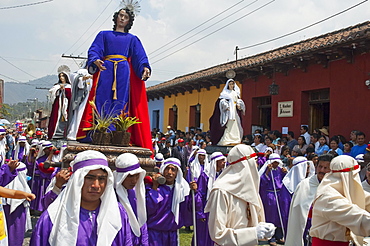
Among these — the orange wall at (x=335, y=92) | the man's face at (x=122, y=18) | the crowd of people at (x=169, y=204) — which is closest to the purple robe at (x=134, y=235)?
the crowd of people at (x=169, y=204)

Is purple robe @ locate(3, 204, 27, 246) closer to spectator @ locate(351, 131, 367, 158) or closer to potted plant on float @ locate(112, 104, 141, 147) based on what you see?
potted plant on float @ locate(112, 104, 141, 147)

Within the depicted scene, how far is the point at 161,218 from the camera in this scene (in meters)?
4.81

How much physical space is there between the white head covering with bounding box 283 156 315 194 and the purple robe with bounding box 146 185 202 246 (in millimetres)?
3175

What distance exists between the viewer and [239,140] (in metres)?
11.7

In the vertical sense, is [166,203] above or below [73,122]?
below

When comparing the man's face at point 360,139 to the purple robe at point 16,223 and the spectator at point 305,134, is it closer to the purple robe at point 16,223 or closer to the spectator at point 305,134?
the spectator at point 305,134

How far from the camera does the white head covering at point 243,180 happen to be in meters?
3.79

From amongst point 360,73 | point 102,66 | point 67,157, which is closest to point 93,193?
point 67,157

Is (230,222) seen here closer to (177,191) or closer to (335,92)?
(177,191)

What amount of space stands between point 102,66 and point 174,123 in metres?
18.8

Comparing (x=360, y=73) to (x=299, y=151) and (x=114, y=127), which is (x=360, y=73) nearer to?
(x=299, y=151)

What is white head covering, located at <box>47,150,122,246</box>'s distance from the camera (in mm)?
2602

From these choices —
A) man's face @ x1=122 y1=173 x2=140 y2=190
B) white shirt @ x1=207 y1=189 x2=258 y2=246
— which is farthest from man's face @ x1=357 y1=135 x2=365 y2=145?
man's face @ x1=122 y1=173 x2=140 y2=190

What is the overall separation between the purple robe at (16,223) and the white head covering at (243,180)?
361 cm
